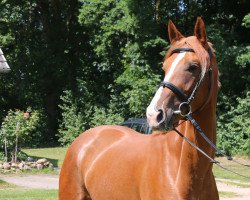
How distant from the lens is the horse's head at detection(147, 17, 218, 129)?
330 centimetres

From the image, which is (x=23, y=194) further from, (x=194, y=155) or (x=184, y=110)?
(x=184, y=110)

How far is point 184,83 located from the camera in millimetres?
3430

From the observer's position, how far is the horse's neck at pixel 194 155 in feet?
11.5

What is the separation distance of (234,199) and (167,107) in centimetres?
817

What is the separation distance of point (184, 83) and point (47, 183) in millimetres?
11520

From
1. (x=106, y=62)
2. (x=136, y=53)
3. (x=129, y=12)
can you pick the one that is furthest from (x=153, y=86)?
(x=106, y=62)

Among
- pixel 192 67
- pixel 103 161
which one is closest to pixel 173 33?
pixel 192 67

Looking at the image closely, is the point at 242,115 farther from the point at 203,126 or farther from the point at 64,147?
the point at 203,126

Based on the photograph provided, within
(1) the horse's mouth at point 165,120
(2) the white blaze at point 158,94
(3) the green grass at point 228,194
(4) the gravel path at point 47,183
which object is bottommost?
(4) the gravel path at point 47,183

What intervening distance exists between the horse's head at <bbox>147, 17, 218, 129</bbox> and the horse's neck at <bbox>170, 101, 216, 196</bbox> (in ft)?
0.37

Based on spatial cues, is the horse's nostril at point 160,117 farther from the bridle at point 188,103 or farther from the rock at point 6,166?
the rock at point 6,166

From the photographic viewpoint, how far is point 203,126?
3.59 metres

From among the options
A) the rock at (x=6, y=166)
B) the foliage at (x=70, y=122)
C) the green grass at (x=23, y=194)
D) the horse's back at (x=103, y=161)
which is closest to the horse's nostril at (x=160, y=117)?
the horse's back at (x=103, y=161)

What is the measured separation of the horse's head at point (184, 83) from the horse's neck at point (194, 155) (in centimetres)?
11
